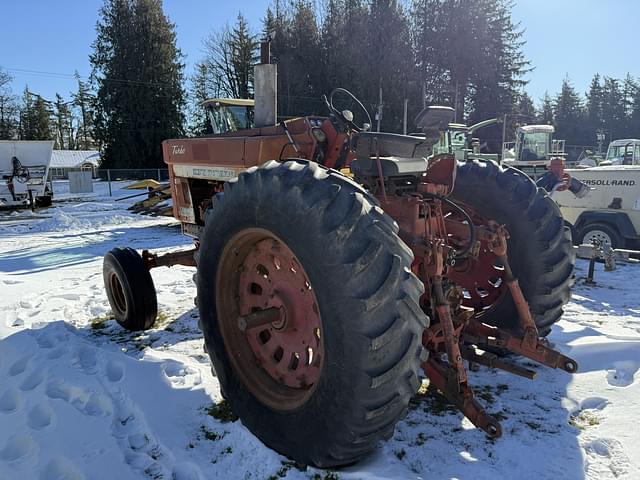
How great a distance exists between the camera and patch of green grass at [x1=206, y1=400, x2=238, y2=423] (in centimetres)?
279

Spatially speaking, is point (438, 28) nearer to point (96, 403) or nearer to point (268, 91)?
point (268, 91)

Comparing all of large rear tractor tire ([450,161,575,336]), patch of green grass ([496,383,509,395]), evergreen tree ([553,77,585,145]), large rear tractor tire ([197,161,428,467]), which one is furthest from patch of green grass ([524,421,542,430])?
evergreen tree ([553,77,585,145])

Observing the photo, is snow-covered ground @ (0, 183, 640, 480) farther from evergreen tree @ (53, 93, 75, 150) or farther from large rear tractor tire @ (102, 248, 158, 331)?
evergreen tree @ (53, 93, 75, 150)

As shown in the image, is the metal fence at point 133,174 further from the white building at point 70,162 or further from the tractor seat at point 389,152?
the tractor seat at point 389,152

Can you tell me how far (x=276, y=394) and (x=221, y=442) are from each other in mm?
405

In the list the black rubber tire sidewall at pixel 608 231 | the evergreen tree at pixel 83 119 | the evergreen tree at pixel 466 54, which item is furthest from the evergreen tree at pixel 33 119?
the black rubber tire sidewall at pixel 608 231

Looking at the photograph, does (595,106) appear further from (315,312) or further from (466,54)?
(315,312)

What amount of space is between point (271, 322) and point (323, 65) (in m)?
35.8

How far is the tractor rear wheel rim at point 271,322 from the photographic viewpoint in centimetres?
246

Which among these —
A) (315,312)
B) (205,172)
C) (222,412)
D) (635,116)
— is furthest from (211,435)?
(635,116)

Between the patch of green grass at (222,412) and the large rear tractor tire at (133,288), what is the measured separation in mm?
1676

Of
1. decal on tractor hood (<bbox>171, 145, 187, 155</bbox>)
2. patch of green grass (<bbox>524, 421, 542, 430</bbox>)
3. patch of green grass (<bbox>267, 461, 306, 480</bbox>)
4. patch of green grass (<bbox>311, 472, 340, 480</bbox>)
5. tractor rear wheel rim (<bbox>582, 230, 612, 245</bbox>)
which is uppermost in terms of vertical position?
decal on tractor hood (<bbox>171, 145, 187, 155</bbox>)

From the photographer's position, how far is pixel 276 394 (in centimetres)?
254

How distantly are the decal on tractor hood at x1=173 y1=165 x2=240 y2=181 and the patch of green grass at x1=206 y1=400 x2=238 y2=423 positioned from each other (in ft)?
6.11
